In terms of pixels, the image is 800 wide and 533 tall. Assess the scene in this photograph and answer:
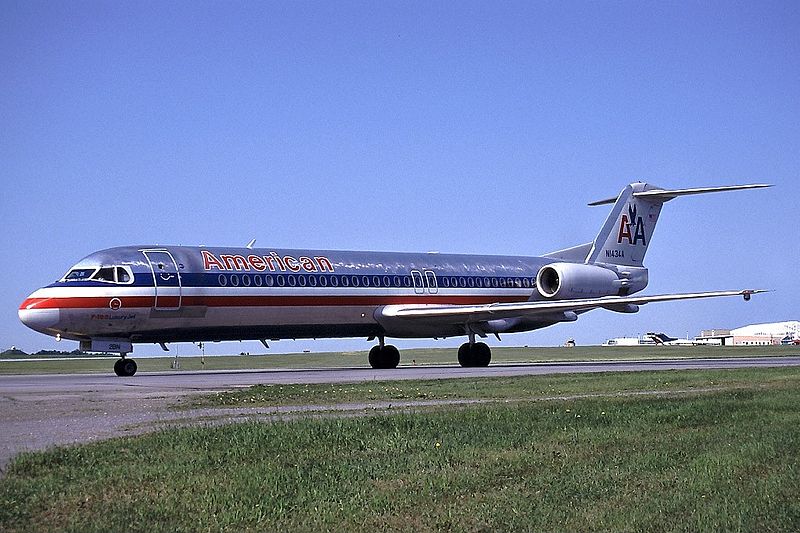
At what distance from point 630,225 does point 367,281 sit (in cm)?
1451

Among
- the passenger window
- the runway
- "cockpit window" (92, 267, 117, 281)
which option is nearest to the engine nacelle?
the passenger window

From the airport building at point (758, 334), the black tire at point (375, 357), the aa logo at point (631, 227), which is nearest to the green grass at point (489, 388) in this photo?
the black tire at point (375, 357)

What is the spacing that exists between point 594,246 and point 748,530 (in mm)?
38288

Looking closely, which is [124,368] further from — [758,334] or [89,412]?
[758,334]

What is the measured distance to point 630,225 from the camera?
4719 centimetres

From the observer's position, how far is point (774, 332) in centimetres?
13738

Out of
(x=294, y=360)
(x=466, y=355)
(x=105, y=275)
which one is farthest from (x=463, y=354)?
(x=105, y=275)

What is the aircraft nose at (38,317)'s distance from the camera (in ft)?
102

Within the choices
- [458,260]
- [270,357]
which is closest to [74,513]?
[458,260]

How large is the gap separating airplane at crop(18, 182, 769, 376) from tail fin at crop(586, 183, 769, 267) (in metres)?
0.06

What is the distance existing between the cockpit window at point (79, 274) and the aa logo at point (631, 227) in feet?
79.5

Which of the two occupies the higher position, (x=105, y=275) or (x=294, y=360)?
(x=105, y=275)

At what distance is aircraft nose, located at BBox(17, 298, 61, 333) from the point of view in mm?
31141

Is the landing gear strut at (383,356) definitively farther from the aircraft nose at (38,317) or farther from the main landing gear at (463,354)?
the aircraft nose at (38,317)
